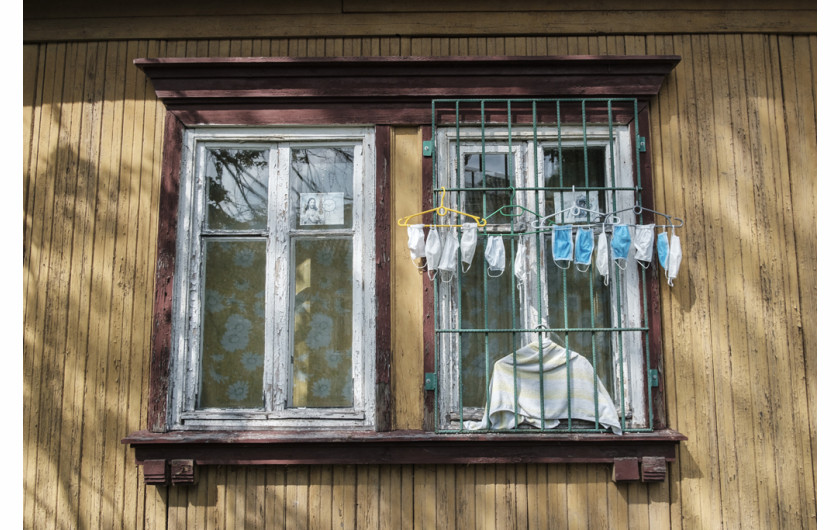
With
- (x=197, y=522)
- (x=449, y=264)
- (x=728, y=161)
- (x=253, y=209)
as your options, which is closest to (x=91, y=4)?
(x=253, y=209)

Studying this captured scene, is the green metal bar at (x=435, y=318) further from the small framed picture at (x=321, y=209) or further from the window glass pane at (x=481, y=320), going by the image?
the small framed picture at (x=321, y=209)

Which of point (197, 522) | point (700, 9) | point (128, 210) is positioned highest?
point (700, 9)

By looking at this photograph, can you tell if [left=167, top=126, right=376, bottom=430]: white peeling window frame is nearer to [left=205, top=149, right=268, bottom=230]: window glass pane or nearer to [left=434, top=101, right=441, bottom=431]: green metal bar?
[left=205, top=149, right=268, bottom=230]: window glass pane

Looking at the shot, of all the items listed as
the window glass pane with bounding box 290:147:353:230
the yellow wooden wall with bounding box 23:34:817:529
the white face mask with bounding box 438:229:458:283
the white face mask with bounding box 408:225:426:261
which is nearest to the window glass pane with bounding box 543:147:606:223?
the yellow wooden wall with bounding box 23:34:817:529

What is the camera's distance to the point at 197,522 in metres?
3.23

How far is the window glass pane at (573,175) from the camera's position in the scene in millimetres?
3461

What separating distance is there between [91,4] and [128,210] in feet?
4.21

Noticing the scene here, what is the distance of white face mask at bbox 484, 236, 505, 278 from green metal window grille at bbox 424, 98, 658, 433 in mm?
65

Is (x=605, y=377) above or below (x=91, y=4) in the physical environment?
below

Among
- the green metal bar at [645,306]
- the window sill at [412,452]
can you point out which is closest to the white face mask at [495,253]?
the green metal bar at [645,306]

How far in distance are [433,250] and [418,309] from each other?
34 centimetres

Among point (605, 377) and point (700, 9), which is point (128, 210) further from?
point (700, 9)

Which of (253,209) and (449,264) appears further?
(253,209)

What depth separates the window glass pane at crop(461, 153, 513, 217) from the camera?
11.4 feet
